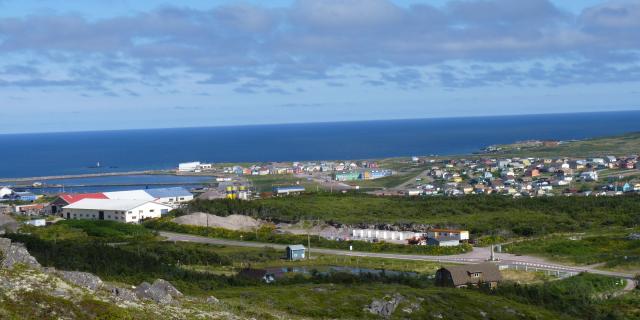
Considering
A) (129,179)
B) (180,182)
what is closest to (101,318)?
(180,182)

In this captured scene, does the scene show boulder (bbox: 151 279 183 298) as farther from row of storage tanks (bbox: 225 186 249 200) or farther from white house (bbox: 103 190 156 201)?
row of storage tanks (bbox: 225 186 249 200)

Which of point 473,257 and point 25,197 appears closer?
point 473,257

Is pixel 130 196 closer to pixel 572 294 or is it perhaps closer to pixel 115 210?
pixel 115 210

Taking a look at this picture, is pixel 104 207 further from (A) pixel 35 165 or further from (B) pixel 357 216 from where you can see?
(A) pixel 35 165

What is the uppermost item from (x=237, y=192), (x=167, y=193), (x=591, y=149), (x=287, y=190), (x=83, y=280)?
(x=591, y=149)

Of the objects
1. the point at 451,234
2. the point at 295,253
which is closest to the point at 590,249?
the point at 451,234

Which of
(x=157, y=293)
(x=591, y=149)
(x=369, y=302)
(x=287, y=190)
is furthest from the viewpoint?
(x=591, y=149)
